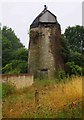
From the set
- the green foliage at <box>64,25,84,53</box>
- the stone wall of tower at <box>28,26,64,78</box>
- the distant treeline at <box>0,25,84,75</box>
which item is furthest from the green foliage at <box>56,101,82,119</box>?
the green foliage at <box>64,25,84,53</box>

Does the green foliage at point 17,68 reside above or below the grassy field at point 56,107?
above

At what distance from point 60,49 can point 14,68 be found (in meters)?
4.44

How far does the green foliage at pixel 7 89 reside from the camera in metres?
12.9

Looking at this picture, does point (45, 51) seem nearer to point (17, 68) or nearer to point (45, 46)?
point (45, 46)

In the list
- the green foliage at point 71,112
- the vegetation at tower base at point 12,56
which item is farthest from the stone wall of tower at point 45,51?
the green foliage at point 71,112

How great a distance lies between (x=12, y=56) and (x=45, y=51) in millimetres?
13563

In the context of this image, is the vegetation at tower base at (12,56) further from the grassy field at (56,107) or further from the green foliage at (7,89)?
the grassy field at (56,107)

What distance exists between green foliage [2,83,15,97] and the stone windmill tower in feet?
32.1

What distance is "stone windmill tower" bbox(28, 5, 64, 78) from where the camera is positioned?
23.8m

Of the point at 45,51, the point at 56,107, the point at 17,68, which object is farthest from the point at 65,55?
the point at 56,107

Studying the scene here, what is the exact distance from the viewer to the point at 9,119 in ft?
25.9

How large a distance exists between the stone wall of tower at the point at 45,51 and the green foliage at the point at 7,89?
9.75m

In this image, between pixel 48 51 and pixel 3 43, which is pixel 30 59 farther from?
pixel 3 43

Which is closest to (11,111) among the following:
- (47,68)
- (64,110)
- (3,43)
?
(64,110)
